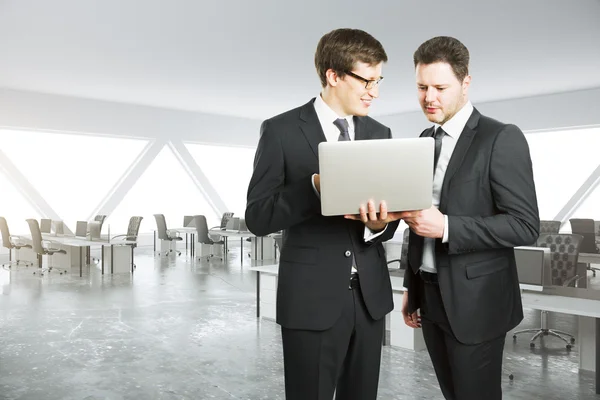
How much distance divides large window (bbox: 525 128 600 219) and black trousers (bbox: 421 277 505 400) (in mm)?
12194

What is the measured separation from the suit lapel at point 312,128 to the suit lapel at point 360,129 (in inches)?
5.4

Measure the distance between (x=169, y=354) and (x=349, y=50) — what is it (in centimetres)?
382

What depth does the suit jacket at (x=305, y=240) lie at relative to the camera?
5.28 feet

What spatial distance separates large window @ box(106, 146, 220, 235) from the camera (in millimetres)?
14891

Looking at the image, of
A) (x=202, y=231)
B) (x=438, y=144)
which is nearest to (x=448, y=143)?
(x=438, y=144)

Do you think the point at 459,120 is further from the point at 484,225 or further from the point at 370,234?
the point at 370,234

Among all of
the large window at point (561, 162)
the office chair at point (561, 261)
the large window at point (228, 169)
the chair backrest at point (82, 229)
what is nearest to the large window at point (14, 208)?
the chair backrest at point (82, 229)

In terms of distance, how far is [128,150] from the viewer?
14992 mm

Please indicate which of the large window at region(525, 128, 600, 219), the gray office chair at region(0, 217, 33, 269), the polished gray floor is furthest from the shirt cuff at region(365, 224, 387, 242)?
the large window at region(525, 128, 600, 219)

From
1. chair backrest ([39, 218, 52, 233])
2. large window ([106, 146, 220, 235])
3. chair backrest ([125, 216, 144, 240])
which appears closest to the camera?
chair backrest ([125, 216, 144, 240])

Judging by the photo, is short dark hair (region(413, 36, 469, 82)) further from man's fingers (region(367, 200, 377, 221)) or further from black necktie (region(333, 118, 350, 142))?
man's fingers (region(367, 200, 377, 221))

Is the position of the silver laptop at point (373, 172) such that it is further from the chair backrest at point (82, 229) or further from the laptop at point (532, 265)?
the chair backrest at point (82, 229)

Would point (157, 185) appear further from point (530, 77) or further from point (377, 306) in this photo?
point (377, 306)

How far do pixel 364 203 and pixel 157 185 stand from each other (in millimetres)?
14715
